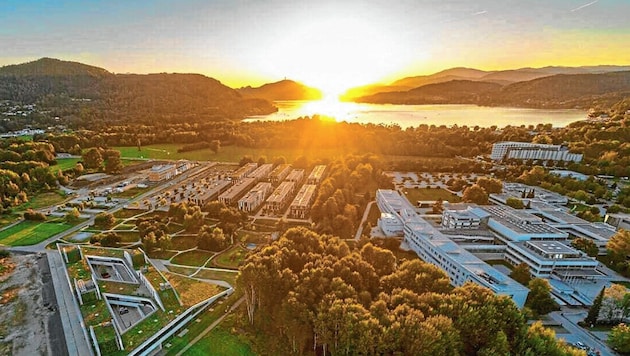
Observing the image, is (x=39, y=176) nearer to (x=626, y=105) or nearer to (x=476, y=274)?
(x=476, y=274)

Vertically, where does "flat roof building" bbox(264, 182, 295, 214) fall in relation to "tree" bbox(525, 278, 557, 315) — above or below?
above

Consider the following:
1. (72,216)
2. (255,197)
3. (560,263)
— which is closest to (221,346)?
(255,197)

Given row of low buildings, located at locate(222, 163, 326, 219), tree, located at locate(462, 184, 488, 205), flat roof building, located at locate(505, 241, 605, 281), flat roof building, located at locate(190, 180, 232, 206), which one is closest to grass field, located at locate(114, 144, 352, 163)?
row of low buildings, located at locate(222, 163, 326, 219)

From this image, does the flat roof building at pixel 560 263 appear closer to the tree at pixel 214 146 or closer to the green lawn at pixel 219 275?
the green lawn at pixel 219 275

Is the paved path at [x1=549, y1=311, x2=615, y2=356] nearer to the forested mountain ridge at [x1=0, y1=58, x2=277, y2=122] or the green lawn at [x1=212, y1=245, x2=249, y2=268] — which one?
the green lawn at [x1=212, y1=245, x2=249, y2=268]

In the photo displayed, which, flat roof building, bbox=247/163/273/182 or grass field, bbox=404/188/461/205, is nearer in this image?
grass field, bbox=404/188/461/205
